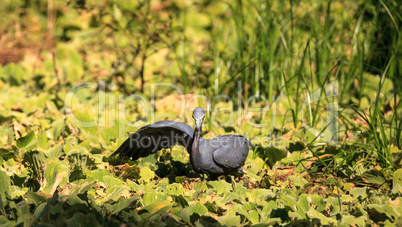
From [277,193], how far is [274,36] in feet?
6.86

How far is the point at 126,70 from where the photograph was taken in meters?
5.50

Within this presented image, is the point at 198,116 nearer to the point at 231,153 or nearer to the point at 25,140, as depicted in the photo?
the point at 231,153

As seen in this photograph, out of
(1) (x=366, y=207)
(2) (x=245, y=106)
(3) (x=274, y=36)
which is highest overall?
(3) (x=274, y=36)

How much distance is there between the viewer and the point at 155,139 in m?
3.31

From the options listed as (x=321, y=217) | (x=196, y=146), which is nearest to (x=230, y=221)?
(x=321, y=217)

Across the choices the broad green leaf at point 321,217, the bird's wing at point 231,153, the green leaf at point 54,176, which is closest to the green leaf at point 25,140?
the green leaf at point 54,176

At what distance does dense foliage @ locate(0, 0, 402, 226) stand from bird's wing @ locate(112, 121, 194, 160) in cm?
14

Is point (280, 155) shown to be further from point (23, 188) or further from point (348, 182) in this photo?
point (23, 188)

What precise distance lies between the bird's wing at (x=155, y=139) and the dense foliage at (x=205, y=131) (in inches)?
5.6

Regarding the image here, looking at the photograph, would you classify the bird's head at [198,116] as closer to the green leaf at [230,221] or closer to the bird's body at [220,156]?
the bird's body at [220,156]

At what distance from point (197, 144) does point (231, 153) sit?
0.23 m

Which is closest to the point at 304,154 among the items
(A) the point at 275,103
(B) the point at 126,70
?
(A) the point at 275,103

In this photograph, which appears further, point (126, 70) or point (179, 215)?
point (126, 70)

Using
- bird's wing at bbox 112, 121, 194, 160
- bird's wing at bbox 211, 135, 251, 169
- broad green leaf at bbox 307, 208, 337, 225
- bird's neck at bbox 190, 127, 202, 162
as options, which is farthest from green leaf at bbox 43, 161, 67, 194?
broad green leaf at bbox 307, 208, 337, 225
